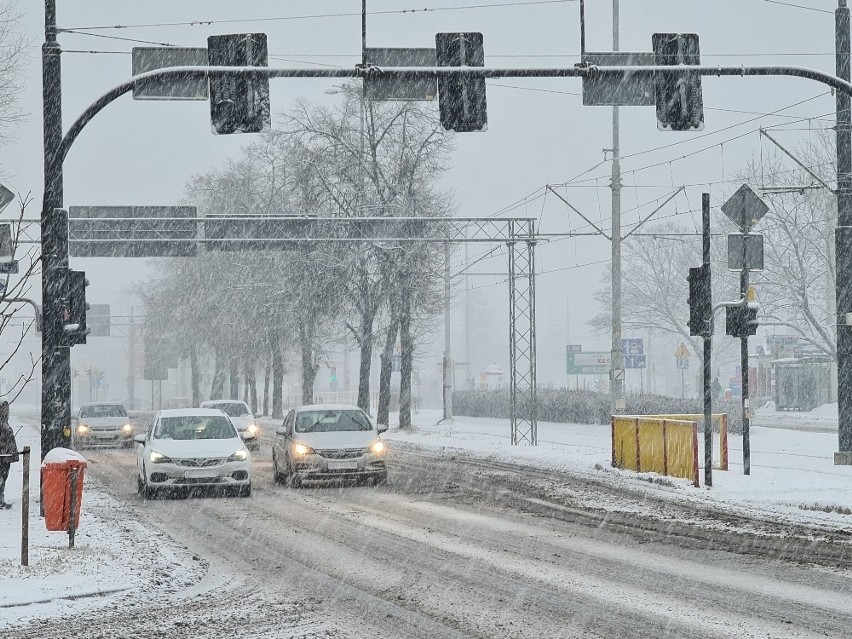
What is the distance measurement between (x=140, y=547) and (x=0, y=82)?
68.7ft

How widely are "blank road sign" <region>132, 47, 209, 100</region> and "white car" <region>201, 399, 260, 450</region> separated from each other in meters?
18.6

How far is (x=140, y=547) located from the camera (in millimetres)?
13555

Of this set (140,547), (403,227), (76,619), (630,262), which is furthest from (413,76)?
(630,262)

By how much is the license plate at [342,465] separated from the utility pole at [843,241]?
8991 mm

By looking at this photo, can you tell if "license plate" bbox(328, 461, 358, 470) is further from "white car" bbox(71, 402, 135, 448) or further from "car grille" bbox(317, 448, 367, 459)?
"white car" bbox(71, 402, 135, 448)

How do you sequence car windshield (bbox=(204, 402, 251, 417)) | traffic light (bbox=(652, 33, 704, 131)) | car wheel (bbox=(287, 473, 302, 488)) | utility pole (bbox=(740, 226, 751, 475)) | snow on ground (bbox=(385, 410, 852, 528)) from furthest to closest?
1. car windshield (bbox=(204, 402, 251, 417))
2. car wheel (bbox=(287, 473, 302, 488))
3. utility pole (bbox=(740, 226, 751, 475))
4. snow on ground (bbox=(385, 410, 852, 528))
5. traffic light (bbox=(652, 33, 704, 131))

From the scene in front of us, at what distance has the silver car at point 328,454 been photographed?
71.7 ft

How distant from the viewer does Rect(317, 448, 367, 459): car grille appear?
2189cm

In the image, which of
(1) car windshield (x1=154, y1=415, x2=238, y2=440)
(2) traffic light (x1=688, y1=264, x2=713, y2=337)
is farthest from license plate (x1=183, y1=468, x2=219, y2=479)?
(2) traffic light (x1=688, y1=264, x2=713, y2=337)

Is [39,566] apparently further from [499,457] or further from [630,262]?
[630,262]

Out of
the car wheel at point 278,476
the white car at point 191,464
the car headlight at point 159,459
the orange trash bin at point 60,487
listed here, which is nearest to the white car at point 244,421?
the car wheel at point 278,476

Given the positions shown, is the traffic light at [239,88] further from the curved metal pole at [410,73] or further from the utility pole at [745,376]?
the utility pole at [745,376]

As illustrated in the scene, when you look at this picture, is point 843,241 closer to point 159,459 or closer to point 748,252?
point 748,252

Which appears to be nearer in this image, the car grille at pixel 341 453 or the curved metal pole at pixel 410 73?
the curved metal pole at pixel 410 73
